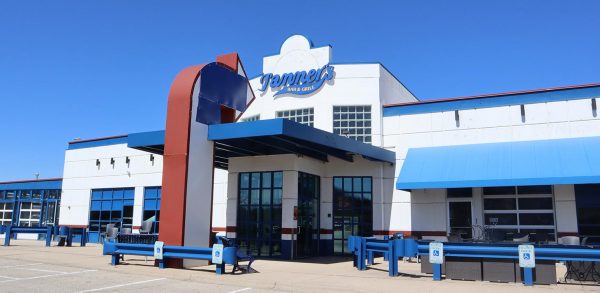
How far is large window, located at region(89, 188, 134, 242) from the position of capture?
28.7 meters

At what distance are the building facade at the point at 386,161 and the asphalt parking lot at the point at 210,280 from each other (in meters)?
4.55

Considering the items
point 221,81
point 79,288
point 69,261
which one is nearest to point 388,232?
point 221,81

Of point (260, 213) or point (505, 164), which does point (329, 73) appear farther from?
point (505, 164)

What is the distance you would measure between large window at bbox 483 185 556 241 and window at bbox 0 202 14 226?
3336cm

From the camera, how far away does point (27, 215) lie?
118 feet

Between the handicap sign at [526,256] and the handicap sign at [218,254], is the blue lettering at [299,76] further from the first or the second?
the handicap sign at [526,256]

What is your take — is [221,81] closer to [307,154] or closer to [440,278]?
[307,154]

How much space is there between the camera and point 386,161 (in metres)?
22.0

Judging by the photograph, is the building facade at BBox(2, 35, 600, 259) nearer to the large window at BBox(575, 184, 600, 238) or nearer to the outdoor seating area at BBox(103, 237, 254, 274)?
the large window at BBox(575, 184, 600, 238)

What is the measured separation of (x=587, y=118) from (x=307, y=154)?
11102 mm

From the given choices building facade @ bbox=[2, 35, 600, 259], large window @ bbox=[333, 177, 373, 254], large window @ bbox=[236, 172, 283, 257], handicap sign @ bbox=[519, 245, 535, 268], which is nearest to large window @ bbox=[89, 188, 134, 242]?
building facade @ bbox=[2, 35, 600, 259]

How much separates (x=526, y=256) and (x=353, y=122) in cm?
1256

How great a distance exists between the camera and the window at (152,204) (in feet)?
89.9

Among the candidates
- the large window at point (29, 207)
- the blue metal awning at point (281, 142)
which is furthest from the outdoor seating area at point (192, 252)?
the large window at point (29, 207)
